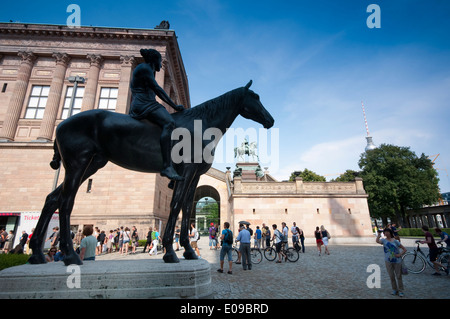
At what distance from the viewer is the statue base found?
2.90 m

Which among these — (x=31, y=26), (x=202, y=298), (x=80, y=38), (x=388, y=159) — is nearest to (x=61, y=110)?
(x=80, y=38)

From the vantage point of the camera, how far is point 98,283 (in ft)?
9.71

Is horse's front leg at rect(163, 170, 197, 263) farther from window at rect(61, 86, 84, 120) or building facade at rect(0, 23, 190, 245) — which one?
window at rect(61, 86, 84, 120)

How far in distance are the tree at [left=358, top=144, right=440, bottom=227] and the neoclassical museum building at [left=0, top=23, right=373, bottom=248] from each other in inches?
794

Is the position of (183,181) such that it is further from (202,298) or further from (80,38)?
(80,38)

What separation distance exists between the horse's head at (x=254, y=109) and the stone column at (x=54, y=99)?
81.6ft

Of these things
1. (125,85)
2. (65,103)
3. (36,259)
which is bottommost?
(36,259)

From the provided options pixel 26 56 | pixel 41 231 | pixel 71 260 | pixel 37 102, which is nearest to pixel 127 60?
pixel 37 102

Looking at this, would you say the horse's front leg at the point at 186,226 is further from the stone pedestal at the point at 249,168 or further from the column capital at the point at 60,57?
the stone pedestal at the point at 249,168

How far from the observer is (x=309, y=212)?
2372cm

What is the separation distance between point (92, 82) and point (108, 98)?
2.29 meters

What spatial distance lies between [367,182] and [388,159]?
5.78m

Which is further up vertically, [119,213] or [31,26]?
[31,26]

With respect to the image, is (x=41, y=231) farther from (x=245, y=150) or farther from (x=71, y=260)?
(x=245, y=150)
